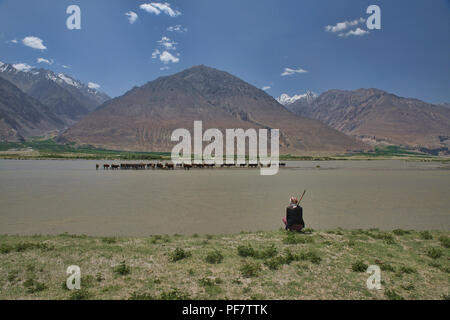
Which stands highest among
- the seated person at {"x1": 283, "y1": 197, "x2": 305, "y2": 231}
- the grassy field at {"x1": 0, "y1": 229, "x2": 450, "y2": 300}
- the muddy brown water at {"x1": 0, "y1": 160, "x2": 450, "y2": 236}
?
the seated person at {"x1": 283, "y1": 197, "x2": 305, "y2": 231}

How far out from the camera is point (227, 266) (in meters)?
8.66

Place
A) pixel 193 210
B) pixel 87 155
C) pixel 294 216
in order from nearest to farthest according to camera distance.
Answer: pixel 294 216, pixel 193 210, pixel 87 155

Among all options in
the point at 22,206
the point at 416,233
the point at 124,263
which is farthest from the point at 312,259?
the point at 22,206

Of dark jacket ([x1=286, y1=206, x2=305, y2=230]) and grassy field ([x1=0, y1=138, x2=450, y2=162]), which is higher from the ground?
grassy field ([x1=0, y1=138, x2=450, y2=162])

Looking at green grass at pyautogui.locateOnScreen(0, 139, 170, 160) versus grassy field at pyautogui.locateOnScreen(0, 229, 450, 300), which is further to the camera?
green grass at pyautogui.locateOnScreen(0, 139, 170, 160)

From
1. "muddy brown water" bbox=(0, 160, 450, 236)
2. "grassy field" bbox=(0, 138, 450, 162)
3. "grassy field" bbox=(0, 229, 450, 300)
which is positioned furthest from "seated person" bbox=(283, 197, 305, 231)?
"grassy field" bbox=(0, 138, 450, 162)

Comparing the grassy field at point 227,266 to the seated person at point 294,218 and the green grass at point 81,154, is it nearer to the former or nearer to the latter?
the seated person at point 294,218

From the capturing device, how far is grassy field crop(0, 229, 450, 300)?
7.07m

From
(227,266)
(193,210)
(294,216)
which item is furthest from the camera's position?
(193,210)

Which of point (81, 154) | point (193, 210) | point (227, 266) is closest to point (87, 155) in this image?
point (81, 154)

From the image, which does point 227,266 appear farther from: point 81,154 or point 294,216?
point 81,154

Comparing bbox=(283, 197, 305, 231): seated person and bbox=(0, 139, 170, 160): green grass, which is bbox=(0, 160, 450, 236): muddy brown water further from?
bbox=(0, 139, 170, 160): green grass
